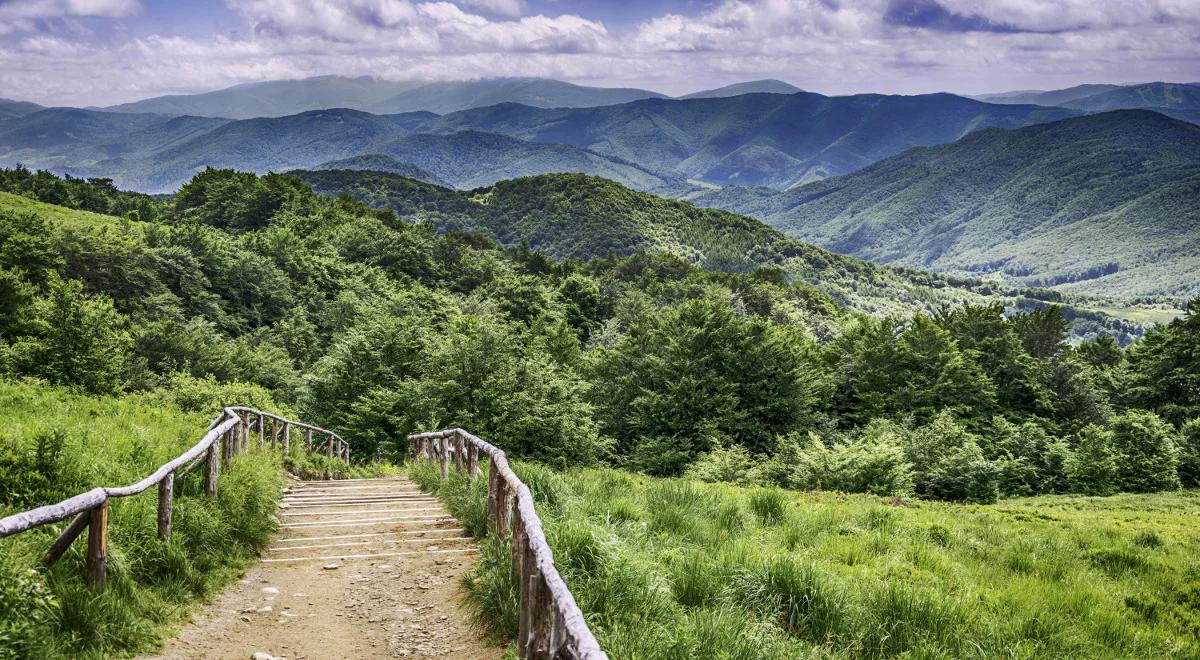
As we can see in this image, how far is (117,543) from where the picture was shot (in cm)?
537

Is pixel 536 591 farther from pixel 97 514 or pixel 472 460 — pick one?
pixel 472 460

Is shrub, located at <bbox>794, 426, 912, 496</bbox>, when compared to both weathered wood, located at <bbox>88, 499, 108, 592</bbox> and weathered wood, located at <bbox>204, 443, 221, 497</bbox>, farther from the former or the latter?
weathered wood, located at <bbox>88, 499, 108, 592</bbox>

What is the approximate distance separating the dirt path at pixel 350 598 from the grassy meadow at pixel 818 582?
1.14ft

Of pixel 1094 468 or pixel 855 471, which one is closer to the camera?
pixel 855 471

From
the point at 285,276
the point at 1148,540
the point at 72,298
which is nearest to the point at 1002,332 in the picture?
the point at 1148,540

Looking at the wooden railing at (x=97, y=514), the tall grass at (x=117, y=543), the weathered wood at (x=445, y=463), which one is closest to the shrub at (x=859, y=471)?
Result: the weathered wood at (x=445, y=463)

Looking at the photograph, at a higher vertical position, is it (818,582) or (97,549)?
(97,549)

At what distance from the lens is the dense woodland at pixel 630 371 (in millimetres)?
28969

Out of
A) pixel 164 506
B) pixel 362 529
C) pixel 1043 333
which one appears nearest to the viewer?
pixel 164 506

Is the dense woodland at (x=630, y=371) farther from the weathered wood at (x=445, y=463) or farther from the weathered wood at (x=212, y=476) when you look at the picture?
the weathered wood at (x=445, y=463)

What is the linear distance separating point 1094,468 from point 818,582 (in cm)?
3293

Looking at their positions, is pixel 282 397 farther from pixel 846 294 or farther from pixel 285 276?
pixel 846 294

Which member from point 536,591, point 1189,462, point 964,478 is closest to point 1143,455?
point 1189,462

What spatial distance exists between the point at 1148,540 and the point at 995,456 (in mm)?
25581
